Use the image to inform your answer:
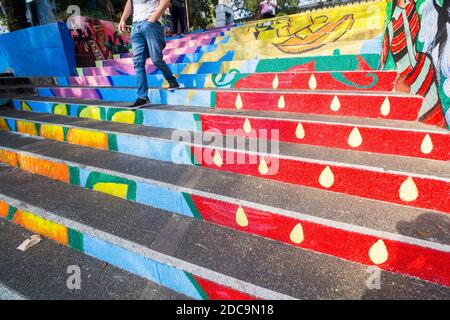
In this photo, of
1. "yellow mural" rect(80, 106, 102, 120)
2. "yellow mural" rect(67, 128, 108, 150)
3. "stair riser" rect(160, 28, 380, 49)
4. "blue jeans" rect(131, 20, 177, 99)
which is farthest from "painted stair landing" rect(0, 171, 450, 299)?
"stair riser" rect(160, 28, 380, 49)

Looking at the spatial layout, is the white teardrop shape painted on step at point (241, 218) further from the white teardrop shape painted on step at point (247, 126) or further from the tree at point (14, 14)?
the tree at point (14, 14)

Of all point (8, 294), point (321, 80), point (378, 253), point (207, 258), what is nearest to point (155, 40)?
point (321, 80)

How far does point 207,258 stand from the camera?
154 centimetres

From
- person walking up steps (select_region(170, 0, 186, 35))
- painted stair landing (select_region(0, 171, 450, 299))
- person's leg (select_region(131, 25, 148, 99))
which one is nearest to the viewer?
painted stair landing (select_region(0, 171, 450, 299))

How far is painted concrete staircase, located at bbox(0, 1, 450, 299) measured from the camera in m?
1.41

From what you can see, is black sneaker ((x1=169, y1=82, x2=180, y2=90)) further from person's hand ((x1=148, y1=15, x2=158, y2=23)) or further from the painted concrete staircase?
person's hand ((x1=148, y1=15, x2=158, y2=23))

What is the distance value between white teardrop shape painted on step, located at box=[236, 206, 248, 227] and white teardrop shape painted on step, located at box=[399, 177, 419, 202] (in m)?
1.05

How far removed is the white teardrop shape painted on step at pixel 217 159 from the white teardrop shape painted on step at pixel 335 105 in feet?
4.05

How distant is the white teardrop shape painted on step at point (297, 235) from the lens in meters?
1.59

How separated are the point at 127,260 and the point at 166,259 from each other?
311 millimetres

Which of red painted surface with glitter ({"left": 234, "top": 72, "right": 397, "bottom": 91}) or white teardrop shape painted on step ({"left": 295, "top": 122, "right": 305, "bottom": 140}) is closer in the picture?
white teardrop shape painted on step ({"left": 295, "top": 122, "right": 305, "bottom": 140})

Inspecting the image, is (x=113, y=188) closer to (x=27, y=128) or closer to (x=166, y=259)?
(x=166, y=259)

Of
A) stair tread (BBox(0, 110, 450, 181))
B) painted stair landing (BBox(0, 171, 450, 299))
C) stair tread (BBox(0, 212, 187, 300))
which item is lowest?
stair tread (BBox(0, 212, 187, 300))
